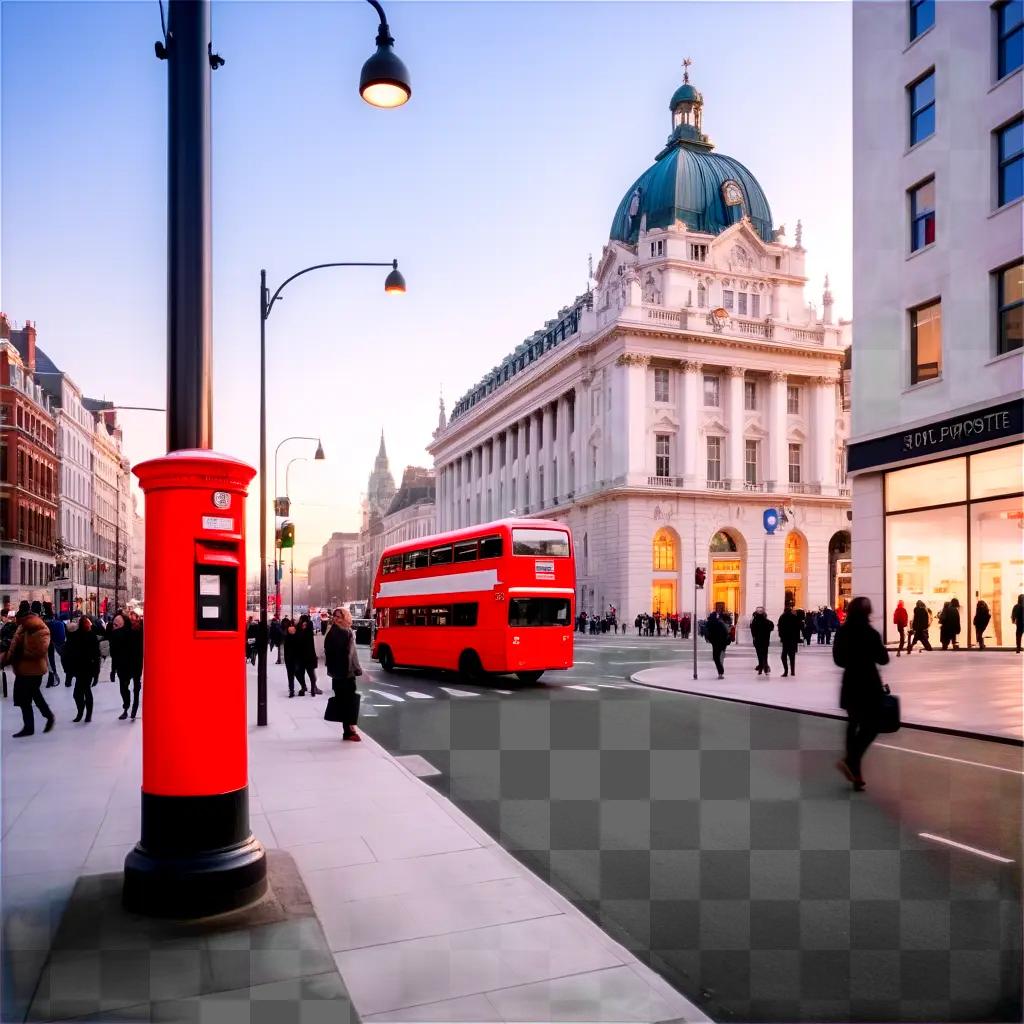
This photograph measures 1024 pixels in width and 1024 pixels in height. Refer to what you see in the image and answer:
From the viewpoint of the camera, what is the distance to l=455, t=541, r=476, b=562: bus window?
22.6 meters

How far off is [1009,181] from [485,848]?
2158cm

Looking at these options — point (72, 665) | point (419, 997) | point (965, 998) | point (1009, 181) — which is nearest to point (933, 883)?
point (965, 998)

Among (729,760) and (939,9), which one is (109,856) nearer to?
(729,760)

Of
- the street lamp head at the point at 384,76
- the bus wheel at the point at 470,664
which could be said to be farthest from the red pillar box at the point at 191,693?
the bus wheel at the point at 470,664

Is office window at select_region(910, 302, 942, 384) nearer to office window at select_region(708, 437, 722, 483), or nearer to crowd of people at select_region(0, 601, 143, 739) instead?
crowd of people at select_region(0, 601, 143, 739)

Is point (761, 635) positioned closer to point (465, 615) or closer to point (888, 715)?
point (465, 615)

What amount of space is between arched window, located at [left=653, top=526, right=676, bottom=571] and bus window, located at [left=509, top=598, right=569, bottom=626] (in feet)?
144

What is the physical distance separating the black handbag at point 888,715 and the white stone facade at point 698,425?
2114 inches

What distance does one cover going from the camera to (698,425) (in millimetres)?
67562

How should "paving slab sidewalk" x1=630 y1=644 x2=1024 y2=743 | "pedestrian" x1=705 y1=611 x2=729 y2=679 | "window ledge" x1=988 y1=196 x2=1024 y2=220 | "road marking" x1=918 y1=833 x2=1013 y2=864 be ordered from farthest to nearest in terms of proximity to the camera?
"pedestrian" x1=705 y1=611 x2=729 y2=679, "window ledge" x1=988 y1=196 x2=1024 y2=220, "paving slab sidewalk" x1=630 y1=644 x2=1024 y2=743, "road marking" x1=918 y1=833 x2=1013 y2=864

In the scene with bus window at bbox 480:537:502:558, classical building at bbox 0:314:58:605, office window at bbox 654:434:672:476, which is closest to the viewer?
bus window at bbox 480:537:502:558

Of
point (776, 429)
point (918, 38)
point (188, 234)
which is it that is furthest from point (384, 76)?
point (776, 429)

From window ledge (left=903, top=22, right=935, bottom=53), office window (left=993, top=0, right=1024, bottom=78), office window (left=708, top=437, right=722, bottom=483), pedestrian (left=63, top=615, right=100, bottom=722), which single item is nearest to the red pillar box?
pedestrian (left=63, top=615, right=100, bottom=722)

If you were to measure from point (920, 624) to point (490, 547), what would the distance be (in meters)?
13.1
